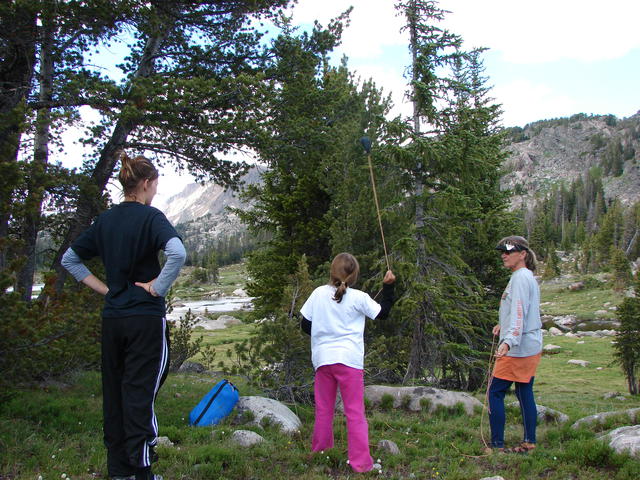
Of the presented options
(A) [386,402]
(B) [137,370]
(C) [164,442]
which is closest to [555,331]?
(A) [386,402]

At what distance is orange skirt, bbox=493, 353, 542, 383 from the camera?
4.99 metres

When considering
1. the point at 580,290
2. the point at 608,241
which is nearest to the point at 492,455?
the point at 580,290

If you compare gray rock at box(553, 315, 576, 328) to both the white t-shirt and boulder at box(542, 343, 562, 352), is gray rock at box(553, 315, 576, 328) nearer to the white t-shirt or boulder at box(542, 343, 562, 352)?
boulder at box(542, 343, 562, 352)

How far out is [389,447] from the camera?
17.0ft

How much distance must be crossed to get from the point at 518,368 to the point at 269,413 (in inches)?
123

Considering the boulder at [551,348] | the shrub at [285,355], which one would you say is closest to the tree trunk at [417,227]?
the shrub at [285,355]

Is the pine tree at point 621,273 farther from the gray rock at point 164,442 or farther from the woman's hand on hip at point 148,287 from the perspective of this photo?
the woman's hand on hip at point 148,287

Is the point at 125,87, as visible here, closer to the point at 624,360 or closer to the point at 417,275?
the point at 417,275

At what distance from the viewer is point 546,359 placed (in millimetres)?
30484

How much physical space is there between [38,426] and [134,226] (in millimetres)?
3557

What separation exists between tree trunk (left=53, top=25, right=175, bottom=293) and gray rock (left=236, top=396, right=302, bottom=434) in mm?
3754

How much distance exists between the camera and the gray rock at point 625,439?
15.0 feet

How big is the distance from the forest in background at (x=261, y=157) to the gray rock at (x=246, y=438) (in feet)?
6.57

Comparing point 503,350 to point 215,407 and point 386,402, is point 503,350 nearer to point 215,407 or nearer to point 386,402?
point 386,402
